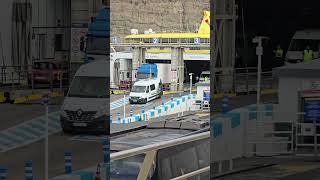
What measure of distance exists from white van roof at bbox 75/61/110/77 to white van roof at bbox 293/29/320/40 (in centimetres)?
60

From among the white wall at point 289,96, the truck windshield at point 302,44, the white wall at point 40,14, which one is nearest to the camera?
the white wall at point 40,14

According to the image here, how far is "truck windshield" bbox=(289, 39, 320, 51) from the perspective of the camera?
1.25 metres

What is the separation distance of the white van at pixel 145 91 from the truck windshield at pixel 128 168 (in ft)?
0.35

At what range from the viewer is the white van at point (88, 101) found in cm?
97

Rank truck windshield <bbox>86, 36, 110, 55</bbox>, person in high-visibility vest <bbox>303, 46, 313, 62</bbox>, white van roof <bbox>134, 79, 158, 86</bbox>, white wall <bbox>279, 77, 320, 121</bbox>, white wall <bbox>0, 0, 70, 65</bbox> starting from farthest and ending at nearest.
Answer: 1. white wall <bbox>279, 77, 320, 121</bbox>
2. person in high-visibility vest <bbox>303, 46, 313, 62</bbox>
3. white wall <bbox>0, 0, 70, 65</bbox>
4. truck windshield <bbox>86, 36, 110, 55</bbox>
5. white van roof <bbox>134, 79, 158, 86</bbox>

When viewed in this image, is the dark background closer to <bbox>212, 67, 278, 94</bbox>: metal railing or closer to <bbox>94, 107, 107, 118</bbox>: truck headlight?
<bbox>212, 67, 278, 94</bbox>: metal railing

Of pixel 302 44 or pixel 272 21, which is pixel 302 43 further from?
pixel 272 21

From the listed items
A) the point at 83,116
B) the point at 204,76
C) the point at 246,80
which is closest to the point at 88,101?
the point at 83,116

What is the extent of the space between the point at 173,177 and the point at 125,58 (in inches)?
9.4

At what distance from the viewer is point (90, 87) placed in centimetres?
103

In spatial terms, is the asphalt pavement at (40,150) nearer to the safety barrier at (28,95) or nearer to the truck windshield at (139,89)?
the safety barrier at (28,95)

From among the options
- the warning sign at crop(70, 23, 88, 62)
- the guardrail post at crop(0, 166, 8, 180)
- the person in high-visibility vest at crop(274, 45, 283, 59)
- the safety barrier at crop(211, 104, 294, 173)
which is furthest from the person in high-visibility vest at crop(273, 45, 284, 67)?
the guardrail post at crop(0, 166, 8, 180)

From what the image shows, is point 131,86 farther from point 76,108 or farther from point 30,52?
point 30,52

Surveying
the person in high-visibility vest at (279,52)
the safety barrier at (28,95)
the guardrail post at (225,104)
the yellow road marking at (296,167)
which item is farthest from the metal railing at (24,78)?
the yellow road marking at (296,167)
